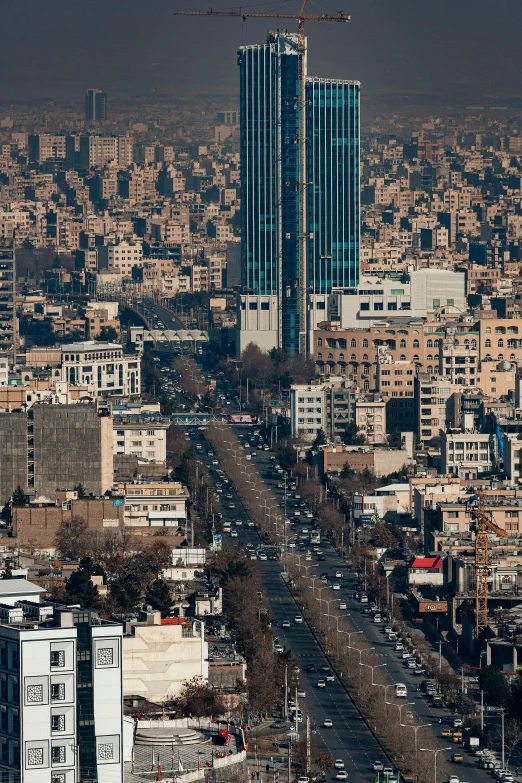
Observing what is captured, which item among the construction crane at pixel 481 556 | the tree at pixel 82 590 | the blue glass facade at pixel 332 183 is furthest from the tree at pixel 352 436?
the tree at pixel 82 590

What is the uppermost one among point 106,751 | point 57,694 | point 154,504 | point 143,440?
point 143,440

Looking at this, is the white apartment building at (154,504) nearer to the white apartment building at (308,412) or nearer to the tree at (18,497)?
the tree at (18,497)

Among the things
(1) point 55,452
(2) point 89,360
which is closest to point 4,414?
(1) point 55,452

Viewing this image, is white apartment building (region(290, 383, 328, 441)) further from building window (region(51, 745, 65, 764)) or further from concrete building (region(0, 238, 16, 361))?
building window (region(51, 745, 65, 764))

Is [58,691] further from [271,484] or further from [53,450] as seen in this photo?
[271,484]

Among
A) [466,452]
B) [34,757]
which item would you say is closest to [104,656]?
[34,757]

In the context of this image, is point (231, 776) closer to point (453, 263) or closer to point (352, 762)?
point (352, 762)
